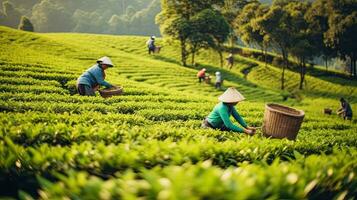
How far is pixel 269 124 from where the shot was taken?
8086mm

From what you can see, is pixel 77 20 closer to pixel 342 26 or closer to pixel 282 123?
pixel 342 26

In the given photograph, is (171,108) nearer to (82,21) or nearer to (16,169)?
(16,169)

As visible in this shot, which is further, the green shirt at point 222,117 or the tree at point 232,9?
the tree at point 232,9

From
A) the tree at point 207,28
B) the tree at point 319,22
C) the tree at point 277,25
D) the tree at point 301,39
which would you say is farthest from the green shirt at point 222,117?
the tree at point 319,22

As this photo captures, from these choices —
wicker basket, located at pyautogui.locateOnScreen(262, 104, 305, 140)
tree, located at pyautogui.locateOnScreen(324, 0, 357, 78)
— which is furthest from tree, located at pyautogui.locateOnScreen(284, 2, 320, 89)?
wicker basket, located at pyautogui.locateOnScreen(262, 104, 305, 140)

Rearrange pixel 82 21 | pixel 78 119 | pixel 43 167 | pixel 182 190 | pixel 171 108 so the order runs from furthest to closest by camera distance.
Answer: pixel 82 21, pixel 171 108, pixel 78 119, pixel 43 167, pixel 182 190

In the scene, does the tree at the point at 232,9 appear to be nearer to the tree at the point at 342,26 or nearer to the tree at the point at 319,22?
the tree at the point at 319,22

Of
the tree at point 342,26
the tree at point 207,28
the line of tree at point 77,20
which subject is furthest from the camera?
the line of tree at point 77,20

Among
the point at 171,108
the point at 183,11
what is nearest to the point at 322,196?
the point at 171,108

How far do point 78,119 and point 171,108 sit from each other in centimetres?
581

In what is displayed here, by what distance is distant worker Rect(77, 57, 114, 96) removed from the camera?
10695mm

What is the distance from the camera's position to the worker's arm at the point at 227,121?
7.71 metres

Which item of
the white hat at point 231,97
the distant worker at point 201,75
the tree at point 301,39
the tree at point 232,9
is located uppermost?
the tree at point 232,9

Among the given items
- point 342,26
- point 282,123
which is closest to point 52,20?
point 342,26
